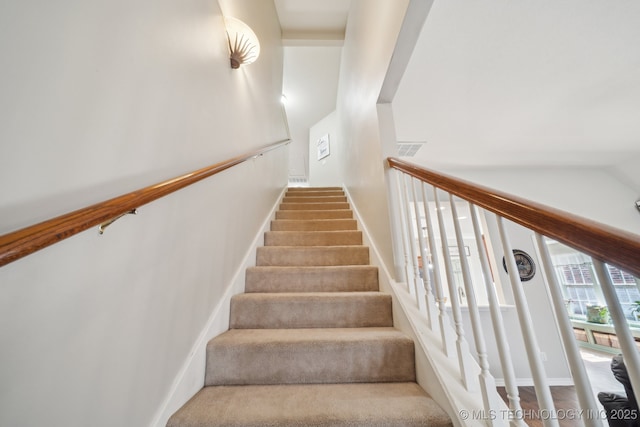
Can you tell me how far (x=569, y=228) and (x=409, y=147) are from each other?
320 centimetres

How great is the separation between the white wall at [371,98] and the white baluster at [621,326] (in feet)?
3.45

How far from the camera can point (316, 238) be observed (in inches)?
88.4

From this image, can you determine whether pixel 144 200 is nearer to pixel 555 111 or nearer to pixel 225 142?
pixel 225 142

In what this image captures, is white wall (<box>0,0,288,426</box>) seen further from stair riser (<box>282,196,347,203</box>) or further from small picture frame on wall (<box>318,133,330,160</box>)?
small picture frame on wall (<box>318,133,330,160</box>)

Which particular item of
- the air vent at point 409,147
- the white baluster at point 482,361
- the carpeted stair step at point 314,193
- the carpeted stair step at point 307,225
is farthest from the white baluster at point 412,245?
the carpeted stair step at point 314,193

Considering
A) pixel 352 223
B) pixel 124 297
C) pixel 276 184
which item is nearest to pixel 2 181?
pixel 124 297

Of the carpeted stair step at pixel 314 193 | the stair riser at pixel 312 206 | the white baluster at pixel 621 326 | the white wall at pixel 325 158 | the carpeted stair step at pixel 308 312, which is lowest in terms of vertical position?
the carpeted stair step at pixel 308 312

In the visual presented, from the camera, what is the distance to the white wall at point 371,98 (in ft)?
4.83

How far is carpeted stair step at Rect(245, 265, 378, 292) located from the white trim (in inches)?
5.0

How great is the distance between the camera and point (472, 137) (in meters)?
3.07

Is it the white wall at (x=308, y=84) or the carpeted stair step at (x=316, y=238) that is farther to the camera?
the white wall at (x=308, y=84)

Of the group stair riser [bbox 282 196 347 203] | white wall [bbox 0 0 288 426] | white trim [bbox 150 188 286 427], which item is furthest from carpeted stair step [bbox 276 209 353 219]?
white wall [bbox 0 0 288 426]

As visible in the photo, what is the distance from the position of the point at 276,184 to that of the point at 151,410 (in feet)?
7.96

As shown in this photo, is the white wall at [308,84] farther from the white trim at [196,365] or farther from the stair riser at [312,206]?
the white trim at [196,365]
